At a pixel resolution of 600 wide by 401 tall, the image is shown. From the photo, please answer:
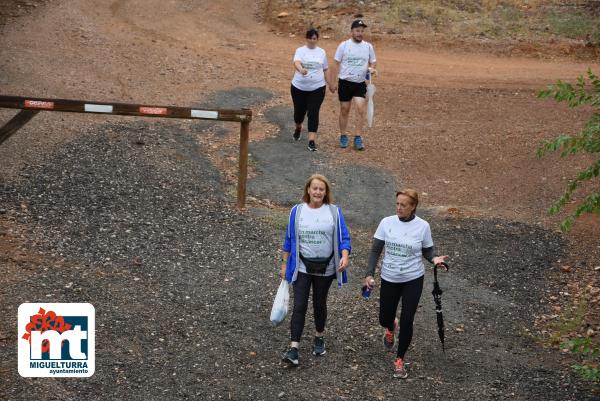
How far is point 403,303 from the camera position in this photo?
766 centimetres

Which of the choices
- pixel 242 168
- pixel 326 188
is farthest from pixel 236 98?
pixel 326 188

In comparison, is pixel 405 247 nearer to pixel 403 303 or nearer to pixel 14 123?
pixel 403 303

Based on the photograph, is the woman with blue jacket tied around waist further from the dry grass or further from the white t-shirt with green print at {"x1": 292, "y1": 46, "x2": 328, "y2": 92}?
the dry grass

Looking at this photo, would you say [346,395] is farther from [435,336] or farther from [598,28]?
[598,28]

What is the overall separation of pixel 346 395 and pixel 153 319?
83.6 inches

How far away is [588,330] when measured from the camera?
9211mm

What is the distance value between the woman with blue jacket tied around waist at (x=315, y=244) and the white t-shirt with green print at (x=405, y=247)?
0.37m

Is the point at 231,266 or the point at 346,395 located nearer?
the point at 346,395

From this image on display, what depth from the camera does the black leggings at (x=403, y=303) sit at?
7.61m

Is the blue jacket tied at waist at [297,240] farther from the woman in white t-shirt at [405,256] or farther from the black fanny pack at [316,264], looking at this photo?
the woman in white t-shirt at [405,256]

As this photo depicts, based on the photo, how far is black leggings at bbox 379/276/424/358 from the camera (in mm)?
7613

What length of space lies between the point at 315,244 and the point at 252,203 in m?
4.76

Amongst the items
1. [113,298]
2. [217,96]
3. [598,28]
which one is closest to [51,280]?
[113,298]

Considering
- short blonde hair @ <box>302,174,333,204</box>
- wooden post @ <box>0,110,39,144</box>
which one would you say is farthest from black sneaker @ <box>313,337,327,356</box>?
wooden post @ <box>0,110,39,144</box>
